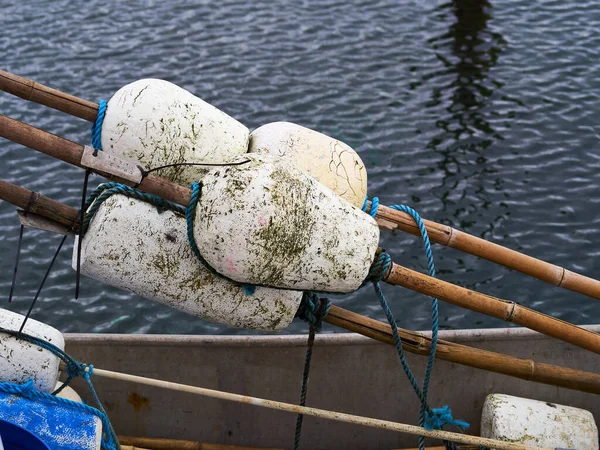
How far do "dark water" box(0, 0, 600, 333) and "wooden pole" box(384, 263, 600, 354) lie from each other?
4355 millimetres

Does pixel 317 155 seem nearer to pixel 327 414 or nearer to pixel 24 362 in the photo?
pixel 327 414

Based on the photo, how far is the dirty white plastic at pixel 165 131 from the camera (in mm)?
A: 4195

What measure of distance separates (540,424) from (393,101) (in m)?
8.21

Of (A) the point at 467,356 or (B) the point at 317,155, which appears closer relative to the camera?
(B) the point at 317,155

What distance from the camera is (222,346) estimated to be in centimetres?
614

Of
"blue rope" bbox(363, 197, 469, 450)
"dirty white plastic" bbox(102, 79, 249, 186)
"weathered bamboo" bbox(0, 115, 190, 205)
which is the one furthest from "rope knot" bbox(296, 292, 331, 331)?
"weathered bamboo" bbox(0, 115, 190, 205)

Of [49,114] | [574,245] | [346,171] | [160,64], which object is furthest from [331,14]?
[346,171]

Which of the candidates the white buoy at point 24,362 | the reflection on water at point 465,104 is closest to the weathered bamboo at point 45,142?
the white buoy at point 24,362

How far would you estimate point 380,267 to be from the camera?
14.0 ft

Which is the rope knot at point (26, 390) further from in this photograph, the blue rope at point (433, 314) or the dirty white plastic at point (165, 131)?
the blue rope at point (433, 314)

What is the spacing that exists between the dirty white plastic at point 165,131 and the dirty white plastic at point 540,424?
2.90 metres

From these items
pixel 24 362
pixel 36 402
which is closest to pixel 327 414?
pixel 36 402

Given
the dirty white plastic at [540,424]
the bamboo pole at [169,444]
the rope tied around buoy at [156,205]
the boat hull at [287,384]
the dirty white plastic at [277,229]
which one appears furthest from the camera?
the boat hull at [287,384]

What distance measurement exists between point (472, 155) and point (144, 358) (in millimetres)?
7003
